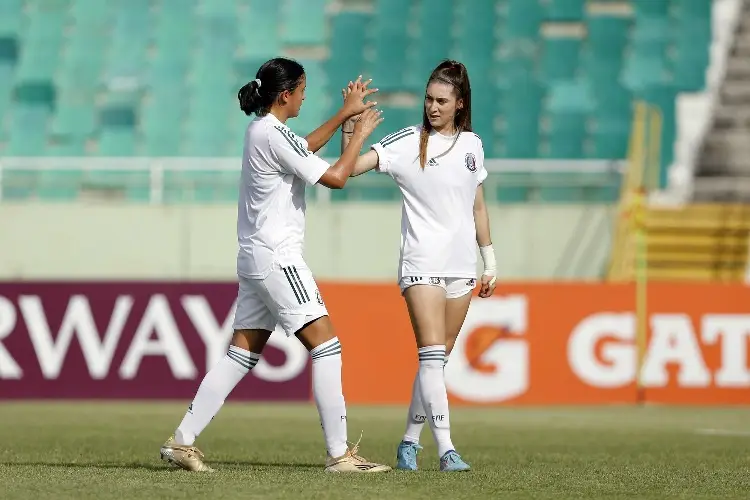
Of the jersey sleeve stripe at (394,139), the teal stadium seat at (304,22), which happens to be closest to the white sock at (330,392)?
the jersey sleeve stripe at (394,139)

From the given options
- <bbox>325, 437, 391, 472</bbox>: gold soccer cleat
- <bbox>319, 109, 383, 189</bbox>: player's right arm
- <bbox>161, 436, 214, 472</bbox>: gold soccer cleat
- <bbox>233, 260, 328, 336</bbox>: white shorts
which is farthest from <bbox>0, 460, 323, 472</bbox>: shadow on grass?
<bbox>319, 109, 383, 189</bbox>: player's right arm

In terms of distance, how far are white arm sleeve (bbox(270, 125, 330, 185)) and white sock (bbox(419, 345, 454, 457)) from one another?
40.6 inches

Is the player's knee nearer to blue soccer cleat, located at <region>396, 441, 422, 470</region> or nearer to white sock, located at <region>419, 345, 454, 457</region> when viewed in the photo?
white sock, located at <region>419, 345, 454, 457</region>

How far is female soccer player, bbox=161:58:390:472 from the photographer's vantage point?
6430 millimetres

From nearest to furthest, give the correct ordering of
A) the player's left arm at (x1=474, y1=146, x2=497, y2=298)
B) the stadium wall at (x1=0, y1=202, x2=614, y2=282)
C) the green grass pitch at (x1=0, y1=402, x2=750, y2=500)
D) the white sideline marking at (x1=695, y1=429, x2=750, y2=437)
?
the green grass pitch at (x1=0, y1=402, x2=750, y2=500) < the player's left arm at (x1=474, y1=146, x2=497, y2=298) < the white sideline marking at (x1=695, y1=429, x2=750, y2=437) < the stadium wall at (x1=0, y1=202, x2=614, y2=282)

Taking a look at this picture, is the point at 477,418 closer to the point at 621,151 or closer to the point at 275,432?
the point at 275,432

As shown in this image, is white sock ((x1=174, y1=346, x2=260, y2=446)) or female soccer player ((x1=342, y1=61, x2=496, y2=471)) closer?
white sock ((x1=174, y1=346, x2=260, y2=446))

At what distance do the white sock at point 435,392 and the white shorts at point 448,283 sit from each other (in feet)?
0.89

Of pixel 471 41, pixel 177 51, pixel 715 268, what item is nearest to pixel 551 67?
pixel 471 41

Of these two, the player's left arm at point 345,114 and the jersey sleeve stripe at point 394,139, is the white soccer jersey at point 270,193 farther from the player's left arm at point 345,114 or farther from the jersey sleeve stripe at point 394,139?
the jersey sleeve stripe at point 394,139

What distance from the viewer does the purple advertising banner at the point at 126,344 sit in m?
13.3

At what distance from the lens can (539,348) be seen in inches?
526

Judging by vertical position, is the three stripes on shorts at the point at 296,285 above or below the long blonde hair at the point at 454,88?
below

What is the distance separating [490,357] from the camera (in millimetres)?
13344
